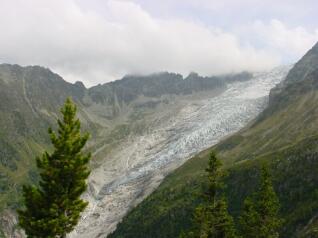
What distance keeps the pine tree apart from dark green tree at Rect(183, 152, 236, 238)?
12.0 meters

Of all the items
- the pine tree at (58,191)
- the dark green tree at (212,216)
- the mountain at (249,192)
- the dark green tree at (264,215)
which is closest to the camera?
the pine tree at (58,191)

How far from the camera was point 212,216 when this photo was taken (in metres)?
41.3

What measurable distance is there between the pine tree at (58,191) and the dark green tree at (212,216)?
12.0 metres

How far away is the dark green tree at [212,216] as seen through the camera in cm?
4109

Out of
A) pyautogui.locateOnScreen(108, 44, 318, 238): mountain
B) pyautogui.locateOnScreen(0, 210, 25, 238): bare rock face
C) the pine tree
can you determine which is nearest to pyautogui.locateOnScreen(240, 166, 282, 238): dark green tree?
the pine tree

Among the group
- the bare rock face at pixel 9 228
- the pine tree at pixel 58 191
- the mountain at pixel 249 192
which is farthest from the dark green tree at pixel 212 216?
the bare rock face at pixel 9 228

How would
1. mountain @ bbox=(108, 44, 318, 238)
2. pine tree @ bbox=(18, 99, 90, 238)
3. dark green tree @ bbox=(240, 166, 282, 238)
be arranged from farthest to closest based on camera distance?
mountain @ bbox=(108, 44, 318, 238)
dark green tree @ bbox=(240, 166, 282, 238)
pine tree @ bbox=(18, 99, 90, 238)

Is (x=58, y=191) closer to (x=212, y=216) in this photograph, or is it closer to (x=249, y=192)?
(x=212, y=216)

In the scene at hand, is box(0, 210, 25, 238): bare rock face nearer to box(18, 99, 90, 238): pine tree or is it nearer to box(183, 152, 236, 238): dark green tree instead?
box(183, 152, 236, 238): dark green tree

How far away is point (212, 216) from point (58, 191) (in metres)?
14.8

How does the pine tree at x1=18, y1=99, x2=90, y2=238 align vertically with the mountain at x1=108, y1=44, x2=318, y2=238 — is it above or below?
above

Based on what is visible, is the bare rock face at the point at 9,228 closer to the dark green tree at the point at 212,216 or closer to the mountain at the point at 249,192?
the mountain at the point at 249,192

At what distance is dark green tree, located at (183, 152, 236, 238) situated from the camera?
135ft

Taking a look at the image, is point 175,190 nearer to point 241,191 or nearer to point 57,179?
point 241,191
